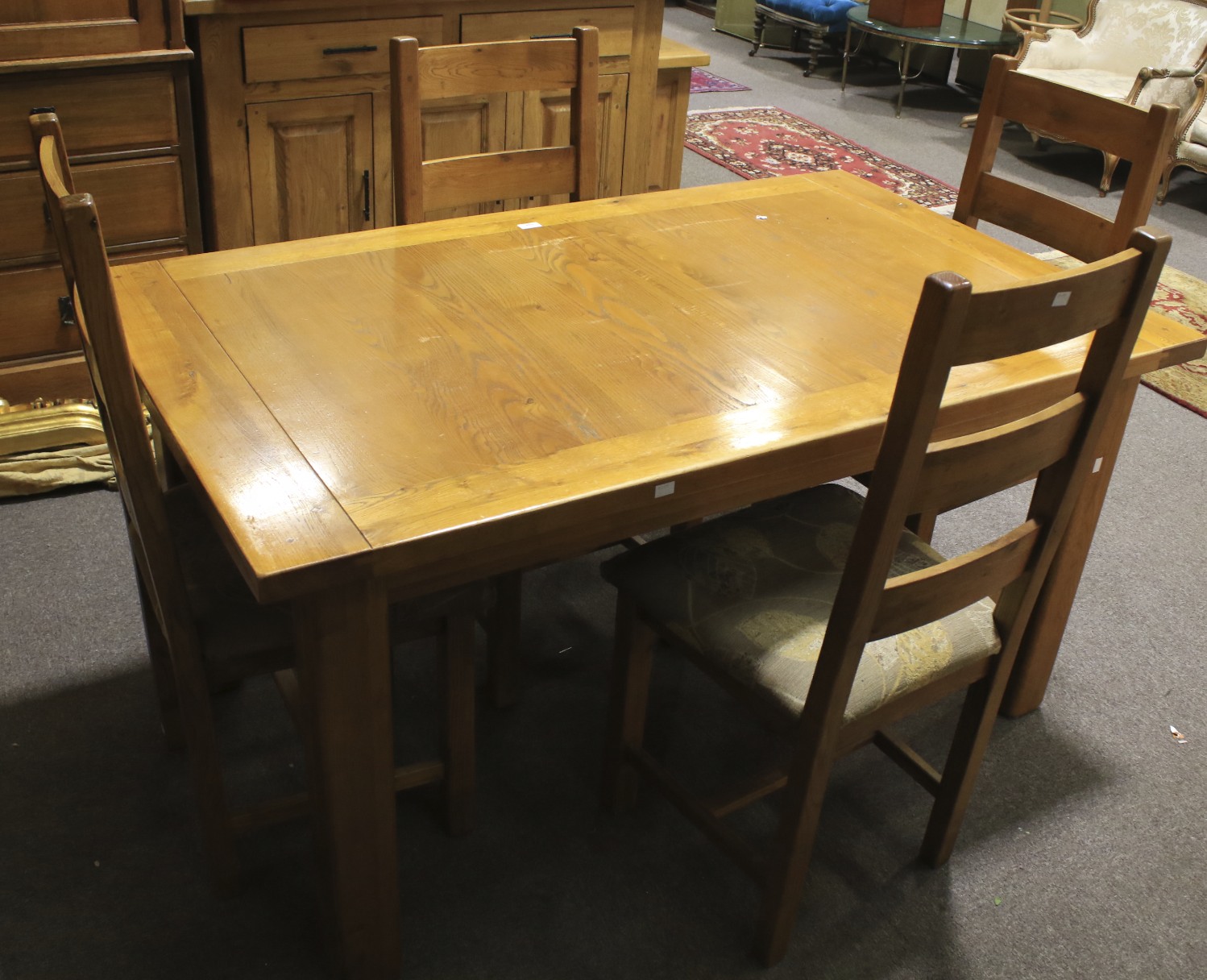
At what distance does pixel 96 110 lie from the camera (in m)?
2.40

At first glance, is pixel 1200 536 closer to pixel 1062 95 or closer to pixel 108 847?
pixel 1062 95

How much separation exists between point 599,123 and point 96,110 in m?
1.33

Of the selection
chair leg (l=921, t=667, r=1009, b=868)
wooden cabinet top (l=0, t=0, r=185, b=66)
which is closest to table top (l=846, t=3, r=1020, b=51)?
wooden cabinet top (l=0, t=0, r=185, b=66)

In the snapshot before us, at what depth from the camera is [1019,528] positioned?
1.43 metres

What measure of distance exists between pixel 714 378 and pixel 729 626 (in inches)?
12.5

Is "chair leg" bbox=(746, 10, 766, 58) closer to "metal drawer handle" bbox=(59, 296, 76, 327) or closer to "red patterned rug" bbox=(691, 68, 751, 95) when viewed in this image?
"red patterned rug" bbox=(691, 68, 751, 95)

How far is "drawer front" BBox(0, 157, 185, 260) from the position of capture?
2393mm

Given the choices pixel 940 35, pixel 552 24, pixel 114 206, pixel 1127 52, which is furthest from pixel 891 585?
pixel 940 35

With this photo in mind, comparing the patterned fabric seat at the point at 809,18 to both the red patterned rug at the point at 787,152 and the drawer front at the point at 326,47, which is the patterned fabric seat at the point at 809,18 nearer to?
the red patterned rug at the point at 787,152

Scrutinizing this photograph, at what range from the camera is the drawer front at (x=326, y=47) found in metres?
2.58

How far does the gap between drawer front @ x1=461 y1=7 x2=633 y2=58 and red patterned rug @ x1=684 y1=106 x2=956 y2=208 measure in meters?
1.52

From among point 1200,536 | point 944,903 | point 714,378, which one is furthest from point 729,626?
point 1200,536

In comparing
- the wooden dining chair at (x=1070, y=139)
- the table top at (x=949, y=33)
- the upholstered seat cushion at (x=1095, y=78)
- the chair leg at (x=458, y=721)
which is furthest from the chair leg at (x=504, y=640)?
the table top at (x=949, y=33)

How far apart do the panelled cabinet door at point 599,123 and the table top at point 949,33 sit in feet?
9.23
